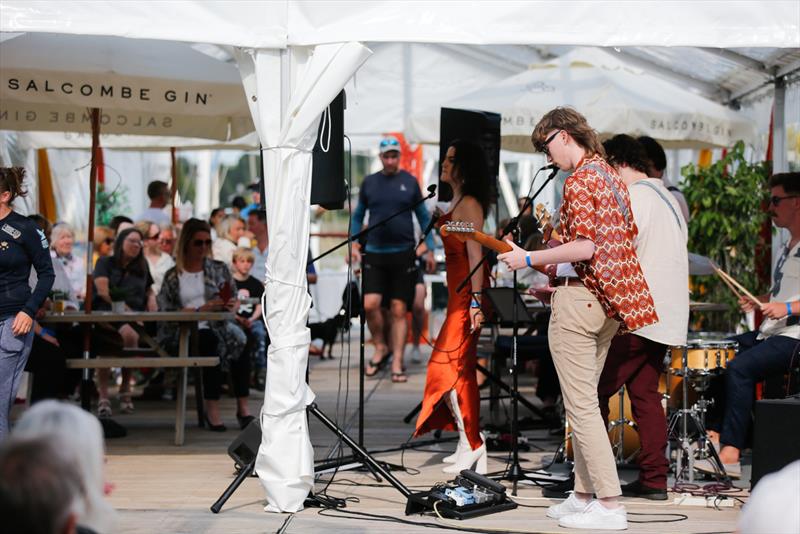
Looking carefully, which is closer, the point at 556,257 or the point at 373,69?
the point at 556,257

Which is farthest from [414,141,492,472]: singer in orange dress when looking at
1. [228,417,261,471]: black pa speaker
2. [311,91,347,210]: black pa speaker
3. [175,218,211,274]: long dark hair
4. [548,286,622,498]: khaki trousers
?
[175,218,211,274]: long dark hair

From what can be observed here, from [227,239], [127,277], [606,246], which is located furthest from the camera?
[227,239]

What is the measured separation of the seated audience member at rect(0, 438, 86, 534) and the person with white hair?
0.02 meters

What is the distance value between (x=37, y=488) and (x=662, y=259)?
410 centimetres

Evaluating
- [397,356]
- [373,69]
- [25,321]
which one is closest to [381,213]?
[397,356]

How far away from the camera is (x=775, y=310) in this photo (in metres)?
5.91

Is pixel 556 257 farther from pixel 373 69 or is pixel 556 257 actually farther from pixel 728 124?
pixel 373 69

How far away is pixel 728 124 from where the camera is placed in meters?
9.80

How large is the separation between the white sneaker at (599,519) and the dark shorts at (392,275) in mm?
5443

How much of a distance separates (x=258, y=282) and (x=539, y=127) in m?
4.64

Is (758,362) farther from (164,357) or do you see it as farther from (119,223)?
(119,223)

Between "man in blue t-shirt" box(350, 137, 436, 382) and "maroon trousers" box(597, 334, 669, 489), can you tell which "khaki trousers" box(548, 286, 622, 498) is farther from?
"man in blue t-shirt" box(350, 137, 436, 382)

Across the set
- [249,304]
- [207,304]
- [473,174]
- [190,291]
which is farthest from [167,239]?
[473,174]

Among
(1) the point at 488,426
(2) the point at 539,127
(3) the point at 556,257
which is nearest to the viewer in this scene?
(3) the point at 556,257
